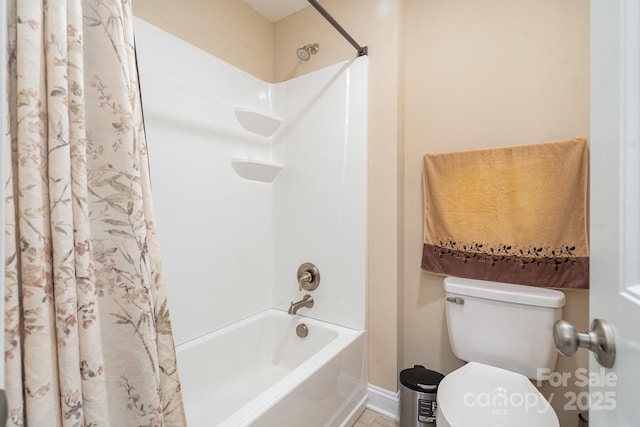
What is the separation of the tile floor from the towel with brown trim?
2.93ft

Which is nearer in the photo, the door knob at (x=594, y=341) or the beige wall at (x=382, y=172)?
the door knob at (x=594, y=341)

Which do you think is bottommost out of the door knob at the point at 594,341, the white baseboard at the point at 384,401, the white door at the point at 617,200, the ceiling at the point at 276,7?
the white baseboard at the point at 384,401

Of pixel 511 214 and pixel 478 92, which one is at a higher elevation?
pixel 478 92

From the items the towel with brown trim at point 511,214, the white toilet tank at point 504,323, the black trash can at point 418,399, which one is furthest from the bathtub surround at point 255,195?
the white toilet tank at point 504,323

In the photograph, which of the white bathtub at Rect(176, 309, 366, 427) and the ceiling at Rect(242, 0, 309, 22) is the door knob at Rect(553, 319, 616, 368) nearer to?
the white bathtub at Rect(176, 309, 366, 427)

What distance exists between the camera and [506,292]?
1.33 metres

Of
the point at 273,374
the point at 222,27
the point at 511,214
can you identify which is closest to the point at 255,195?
the point at 222,27

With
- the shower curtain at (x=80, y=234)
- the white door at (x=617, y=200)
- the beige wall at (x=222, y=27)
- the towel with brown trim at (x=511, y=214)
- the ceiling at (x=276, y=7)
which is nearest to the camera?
the white door at (x=617, y=200)

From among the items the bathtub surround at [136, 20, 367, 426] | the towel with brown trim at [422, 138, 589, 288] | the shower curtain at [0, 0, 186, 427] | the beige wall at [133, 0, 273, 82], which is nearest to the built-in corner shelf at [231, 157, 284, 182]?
the bathtub surround at [136, 20, 367, 426]

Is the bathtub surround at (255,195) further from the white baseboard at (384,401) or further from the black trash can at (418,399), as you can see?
the black trash can at (418,399)

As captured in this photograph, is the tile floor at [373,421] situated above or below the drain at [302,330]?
below

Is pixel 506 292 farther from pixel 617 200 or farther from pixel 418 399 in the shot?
pixel 617 200

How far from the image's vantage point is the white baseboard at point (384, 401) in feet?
5.39

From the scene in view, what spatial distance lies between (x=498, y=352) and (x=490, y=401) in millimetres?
316
